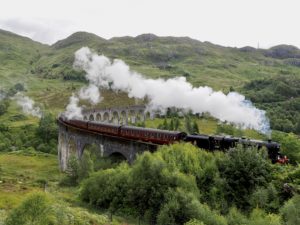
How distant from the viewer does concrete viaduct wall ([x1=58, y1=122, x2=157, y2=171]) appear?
170ft

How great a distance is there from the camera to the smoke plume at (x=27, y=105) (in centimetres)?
14625

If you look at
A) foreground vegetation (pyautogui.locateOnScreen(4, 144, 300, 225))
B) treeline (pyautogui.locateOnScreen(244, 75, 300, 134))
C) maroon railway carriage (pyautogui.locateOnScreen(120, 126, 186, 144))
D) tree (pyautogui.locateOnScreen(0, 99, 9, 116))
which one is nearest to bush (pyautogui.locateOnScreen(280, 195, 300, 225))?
foreground vegetation (pyautogui.locateOnScreen(4, 144, 300, 225))

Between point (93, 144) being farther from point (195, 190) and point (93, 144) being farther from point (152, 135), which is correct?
point (195, 190)

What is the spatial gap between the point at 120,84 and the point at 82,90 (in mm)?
40282

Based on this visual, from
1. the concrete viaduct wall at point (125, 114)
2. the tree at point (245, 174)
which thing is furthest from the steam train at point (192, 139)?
the concrete viaduct wall at point (125, 114)

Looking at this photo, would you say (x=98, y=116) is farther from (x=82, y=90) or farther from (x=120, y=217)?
(x=120, y=217)

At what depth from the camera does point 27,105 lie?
156 m

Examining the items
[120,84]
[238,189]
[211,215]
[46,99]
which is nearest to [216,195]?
[238,189]

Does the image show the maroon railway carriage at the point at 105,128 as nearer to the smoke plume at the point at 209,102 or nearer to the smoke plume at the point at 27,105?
the smoke plume at the point at 209,102

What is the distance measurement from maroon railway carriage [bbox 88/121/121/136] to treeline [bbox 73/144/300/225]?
1806cm

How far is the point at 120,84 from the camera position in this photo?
14400cm

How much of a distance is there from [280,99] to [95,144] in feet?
296

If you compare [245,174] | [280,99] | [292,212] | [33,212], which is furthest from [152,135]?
[280,99]

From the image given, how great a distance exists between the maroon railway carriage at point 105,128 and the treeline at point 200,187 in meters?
18.1
